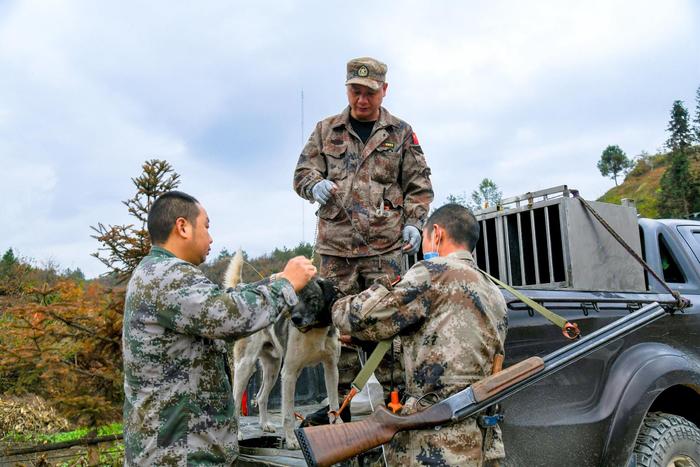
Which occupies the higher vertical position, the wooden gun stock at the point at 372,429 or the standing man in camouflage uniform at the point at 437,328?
the standing man in camouflage uniform at the point at 437,328

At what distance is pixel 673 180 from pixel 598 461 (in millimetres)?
45928

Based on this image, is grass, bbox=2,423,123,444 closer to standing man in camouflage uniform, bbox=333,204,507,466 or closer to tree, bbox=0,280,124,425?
tree, bbox=0,280,124,425

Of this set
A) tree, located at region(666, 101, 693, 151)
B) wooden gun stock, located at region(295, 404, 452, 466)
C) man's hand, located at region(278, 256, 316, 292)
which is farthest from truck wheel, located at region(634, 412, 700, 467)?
tree, located at region(666, 101, 693, 151)

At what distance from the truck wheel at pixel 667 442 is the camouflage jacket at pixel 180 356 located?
2.18 meters

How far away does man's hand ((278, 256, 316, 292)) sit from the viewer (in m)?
2.86

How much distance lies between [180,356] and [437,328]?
112 cm

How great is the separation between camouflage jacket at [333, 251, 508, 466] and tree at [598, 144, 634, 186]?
7688 cm

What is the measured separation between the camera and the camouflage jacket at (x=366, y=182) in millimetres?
3980

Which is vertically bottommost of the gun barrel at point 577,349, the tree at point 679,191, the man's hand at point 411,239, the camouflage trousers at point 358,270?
the gun barrel at point 577,349

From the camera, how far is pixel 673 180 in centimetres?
4366

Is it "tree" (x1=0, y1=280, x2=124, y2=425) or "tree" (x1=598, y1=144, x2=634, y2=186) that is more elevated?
"tree" (x1=598, y1=144, x2=634, y2=186)

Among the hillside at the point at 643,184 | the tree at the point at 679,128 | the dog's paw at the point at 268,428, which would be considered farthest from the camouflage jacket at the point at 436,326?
the tree at the point at 679,128

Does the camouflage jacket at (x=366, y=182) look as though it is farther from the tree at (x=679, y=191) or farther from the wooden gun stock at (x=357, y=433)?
the tree at (x=679, y=191)

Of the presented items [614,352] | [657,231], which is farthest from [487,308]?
[657,231]
